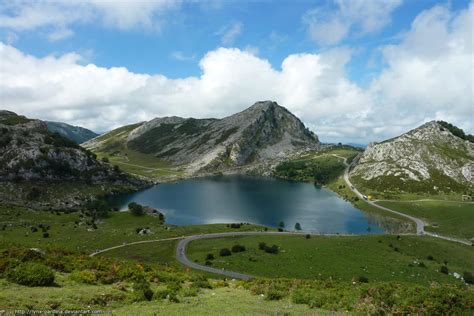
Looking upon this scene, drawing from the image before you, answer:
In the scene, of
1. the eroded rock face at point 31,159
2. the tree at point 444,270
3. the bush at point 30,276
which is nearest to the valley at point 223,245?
the bush at point 30,276

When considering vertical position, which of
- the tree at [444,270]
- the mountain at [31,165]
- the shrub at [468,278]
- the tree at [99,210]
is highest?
the mountain at [31,165]

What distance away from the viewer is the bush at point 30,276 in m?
23.1

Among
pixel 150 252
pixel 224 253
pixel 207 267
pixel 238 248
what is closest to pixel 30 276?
pixel 207 267

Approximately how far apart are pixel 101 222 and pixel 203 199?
75.6 meters

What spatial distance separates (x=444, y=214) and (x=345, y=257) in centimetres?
9977

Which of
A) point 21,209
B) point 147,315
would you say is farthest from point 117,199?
point 147,315

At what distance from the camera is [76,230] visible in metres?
104

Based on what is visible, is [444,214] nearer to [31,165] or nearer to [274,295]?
[274,295]

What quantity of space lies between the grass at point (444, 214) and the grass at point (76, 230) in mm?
75246

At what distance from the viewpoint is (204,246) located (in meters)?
85.8

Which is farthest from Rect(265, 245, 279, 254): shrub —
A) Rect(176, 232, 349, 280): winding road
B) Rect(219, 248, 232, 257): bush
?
Rect(176, 232, 349, 280): winding road

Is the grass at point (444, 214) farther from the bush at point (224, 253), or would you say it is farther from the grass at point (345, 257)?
the bush at point (224, 253)

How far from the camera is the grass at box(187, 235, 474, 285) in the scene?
64.9m

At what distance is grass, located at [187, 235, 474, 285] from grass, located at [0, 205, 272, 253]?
18323 mm
